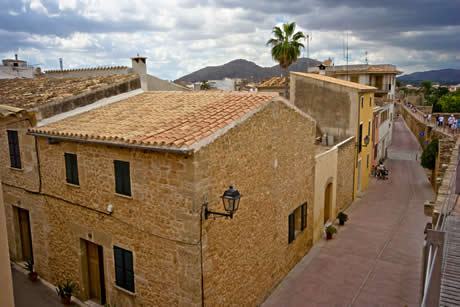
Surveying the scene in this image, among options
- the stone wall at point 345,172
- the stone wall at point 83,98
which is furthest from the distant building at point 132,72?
the stone wall at point 345,172

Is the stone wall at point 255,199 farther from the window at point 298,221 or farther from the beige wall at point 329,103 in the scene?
the beige wall at point 329,103

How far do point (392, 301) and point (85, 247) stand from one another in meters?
9.56

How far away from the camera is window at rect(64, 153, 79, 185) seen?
10.3 metres

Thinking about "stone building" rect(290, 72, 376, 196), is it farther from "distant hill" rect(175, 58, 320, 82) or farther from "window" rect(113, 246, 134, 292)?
"distant hill" rect(175, 58, 320, 82)

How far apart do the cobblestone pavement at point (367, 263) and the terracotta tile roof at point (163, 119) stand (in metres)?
5.98

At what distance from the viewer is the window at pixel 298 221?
1268 cm

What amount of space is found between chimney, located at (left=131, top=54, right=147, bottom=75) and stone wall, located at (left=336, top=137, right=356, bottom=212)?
1016cm

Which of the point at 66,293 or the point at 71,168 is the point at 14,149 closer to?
the point at 71,168

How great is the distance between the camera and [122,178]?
898 centimetres

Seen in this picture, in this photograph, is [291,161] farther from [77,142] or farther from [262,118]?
[77,142]

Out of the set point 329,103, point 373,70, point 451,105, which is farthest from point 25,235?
point 451,105

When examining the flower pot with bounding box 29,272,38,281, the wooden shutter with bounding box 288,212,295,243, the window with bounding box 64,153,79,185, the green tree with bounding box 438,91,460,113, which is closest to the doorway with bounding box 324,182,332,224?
the wooden shutter with bounding box 288,212,295,243

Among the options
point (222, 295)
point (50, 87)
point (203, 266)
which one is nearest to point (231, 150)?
point (203, 266)

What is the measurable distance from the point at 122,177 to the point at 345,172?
14291 mm
